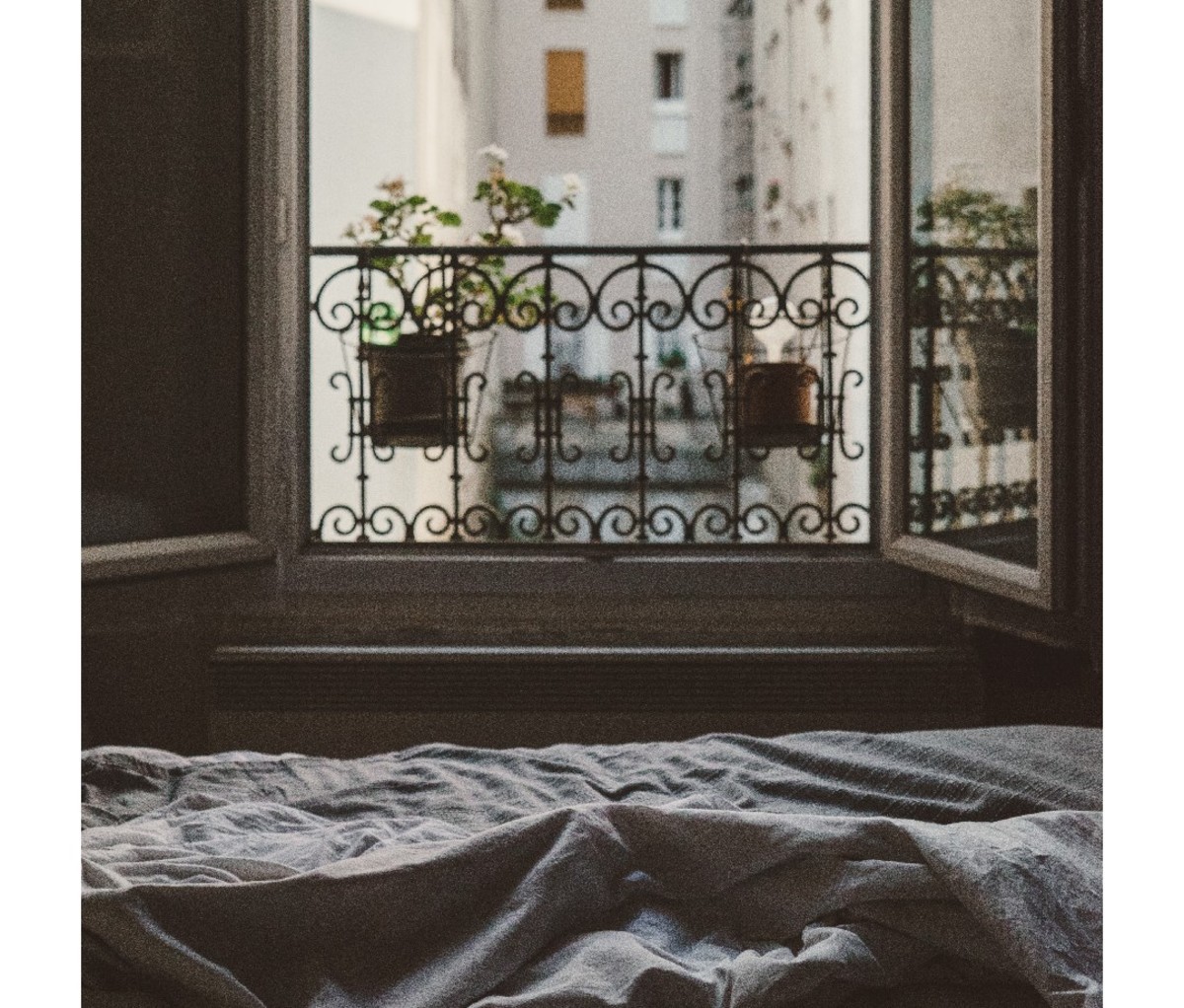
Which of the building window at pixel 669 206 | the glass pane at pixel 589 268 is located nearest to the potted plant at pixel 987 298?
the glass pane at pixel 589 268

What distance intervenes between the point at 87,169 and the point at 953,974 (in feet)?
7.74

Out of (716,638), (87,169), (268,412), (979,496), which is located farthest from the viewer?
(716,638)

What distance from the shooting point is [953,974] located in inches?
53.1

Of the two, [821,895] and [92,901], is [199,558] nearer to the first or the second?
[92,901]

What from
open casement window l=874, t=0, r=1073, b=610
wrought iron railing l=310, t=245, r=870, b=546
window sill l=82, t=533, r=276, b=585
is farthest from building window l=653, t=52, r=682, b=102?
window sill l=82, t=533, r=276, b=585

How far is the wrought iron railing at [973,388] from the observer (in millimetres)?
2736

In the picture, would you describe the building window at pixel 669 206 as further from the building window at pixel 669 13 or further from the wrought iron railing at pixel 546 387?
the wrought iron railing at pixel 546 387

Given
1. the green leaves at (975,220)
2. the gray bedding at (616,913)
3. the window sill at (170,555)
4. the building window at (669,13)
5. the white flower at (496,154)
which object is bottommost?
the gray bedding at (616,913)

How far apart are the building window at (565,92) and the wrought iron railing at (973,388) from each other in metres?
18.8

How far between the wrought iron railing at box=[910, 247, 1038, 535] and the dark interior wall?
1656mm

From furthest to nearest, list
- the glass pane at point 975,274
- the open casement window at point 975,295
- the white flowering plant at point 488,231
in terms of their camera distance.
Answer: the white flowering plant at point 488,231
the glass pane at point 975,274
the open casement window at point 975,295

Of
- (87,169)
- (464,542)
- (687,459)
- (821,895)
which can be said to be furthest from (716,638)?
(687,459)

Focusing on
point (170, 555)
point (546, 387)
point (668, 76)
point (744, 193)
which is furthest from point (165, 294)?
point (668, 76)
